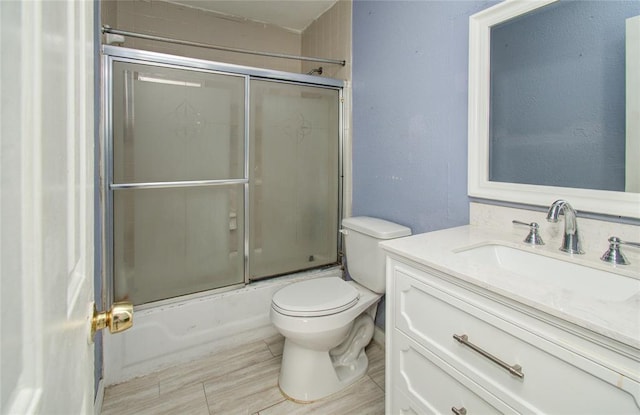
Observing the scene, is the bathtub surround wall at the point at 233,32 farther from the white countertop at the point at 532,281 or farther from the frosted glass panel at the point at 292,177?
Result: the white countertop at the point at 532,281

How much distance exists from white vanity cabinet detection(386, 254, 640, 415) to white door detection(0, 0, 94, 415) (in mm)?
862

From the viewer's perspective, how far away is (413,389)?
1086 millimetres

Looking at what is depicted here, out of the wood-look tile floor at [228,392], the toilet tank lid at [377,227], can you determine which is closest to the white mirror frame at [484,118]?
the toilet tank lid at [377,227]

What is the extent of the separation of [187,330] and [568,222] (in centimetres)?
182

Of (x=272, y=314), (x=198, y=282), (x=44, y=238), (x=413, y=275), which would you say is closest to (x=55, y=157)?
(x=44, y=238)

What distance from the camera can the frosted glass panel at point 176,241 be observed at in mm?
1677

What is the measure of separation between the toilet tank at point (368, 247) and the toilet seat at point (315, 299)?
14cm

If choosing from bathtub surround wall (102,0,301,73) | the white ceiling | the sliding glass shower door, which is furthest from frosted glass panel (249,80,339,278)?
bathtub surround wall (102,0,301,73)

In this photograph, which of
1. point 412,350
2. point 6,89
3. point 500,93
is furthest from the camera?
point 500,93

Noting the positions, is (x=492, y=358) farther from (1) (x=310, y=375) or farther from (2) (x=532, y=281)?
(1) (x=310, y=375)

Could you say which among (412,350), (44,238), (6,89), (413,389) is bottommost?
(413,389)

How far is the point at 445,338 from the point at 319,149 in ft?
4.94

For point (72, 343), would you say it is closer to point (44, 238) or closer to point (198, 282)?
point (44, 238)

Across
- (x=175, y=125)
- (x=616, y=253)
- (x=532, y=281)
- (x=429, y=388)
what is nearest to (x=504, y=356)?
(x=532, y=281)
